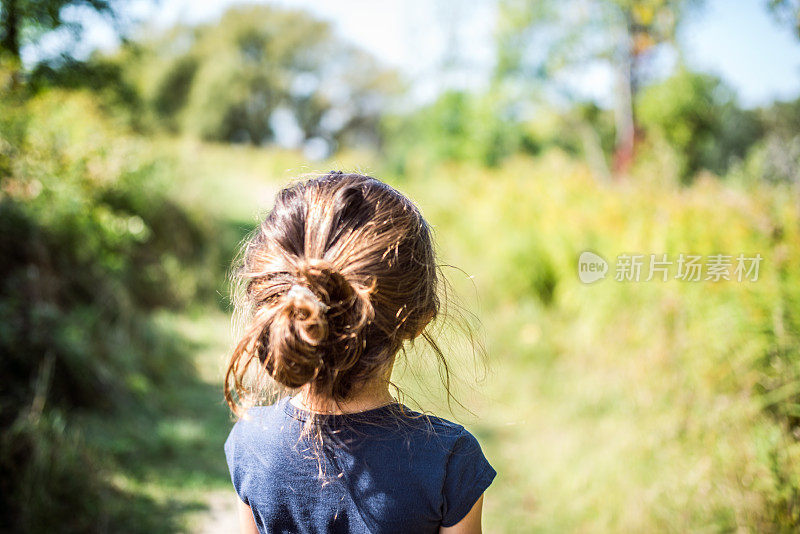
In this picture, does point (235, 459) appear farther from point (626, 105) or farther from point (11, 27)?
point (626, 105)

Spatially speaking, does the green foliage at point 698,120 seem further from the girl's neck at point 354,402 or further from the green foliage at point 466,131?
the girl's neck at point 354,402

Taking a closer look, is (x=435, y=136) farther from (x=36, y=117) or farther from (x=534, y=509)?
(x=534, y=509)

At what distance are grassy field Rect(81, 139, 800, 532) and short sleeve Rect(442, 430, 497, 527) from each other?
27cm

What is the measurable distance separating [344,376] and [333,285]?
0.69ft

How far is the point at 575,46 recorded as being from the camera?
1073 cm

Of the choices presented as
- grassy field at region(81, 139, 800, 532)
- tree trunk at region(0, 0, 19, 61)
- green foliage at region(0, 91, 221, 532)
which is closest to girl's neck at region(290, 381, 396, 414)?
grassy field at region(81, 139, 800, 532)

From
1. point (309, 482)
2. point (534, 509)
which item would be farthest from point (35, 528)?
point (534, 509)

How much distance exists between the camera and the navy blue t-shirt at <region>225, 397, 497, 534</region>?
1045 millimetres

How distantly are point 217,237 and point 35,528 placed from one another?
4.89 metres

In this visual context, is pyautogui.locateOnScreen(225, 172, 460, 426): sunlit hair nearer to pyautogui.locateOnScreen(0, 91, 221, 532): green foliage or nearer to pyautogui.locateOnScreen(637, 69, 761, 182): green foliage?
pyautogui.locateOnScreen(0, 91, 221, 532): green foliage

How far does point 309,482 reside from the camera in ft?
3.59

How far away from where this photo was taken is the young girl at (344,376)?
1.03 m

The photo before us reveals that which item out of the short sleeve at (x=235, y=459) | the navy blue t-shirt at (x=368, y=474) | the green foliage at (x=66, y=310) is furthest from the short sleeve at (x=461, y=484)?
the green foliage at (x=66, y=310)

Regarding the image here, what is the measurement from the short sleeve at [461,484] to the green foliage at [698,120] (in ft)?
37.0
